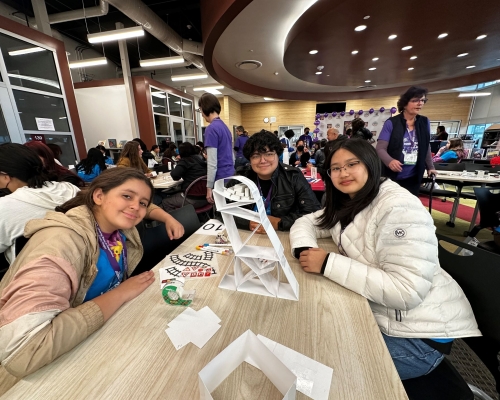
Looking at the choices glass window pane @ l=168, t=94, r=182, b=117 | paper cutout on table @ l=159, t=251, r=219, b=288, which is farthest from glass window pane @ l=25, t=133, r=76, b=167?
paper cutout on table @ l=159, t=251, r=219, b=288

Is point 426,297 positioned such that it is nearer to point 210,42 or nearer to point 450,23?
point 210,42

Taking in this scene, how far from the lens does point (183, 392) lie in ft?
1.73

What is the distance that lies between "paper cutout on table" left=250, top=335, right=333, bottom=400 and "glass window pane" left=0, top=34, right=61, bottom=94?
5.80 m

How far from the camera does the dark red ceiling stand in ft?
11.1

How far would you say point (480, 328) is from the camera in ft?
2.76

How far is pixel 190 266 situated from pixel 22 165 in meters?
1.28

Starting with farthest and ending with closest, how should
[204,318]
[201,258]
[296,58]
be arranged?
[296,58], [201,258], [204,318]

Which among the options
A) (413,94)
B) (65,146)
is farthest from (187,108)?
(413,94)

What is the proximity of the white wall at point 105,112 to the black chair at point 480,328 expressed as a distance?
27.9 feet

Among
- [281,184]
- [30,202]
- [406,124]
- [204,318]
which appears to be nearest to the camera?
[204,318]

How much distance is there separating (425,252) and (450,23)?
5.42 meters

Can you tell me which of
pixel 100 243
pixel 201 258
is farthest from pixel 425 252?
pixel 100 243

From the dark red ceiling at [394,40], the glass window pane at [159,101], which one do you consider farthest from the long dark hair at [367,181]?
the glass window pane at [159,101]

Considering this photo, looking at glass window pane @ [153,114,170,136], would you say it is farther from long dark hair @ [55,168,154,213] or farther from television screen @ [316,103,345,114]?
television screen @ [316,103,345,114]
